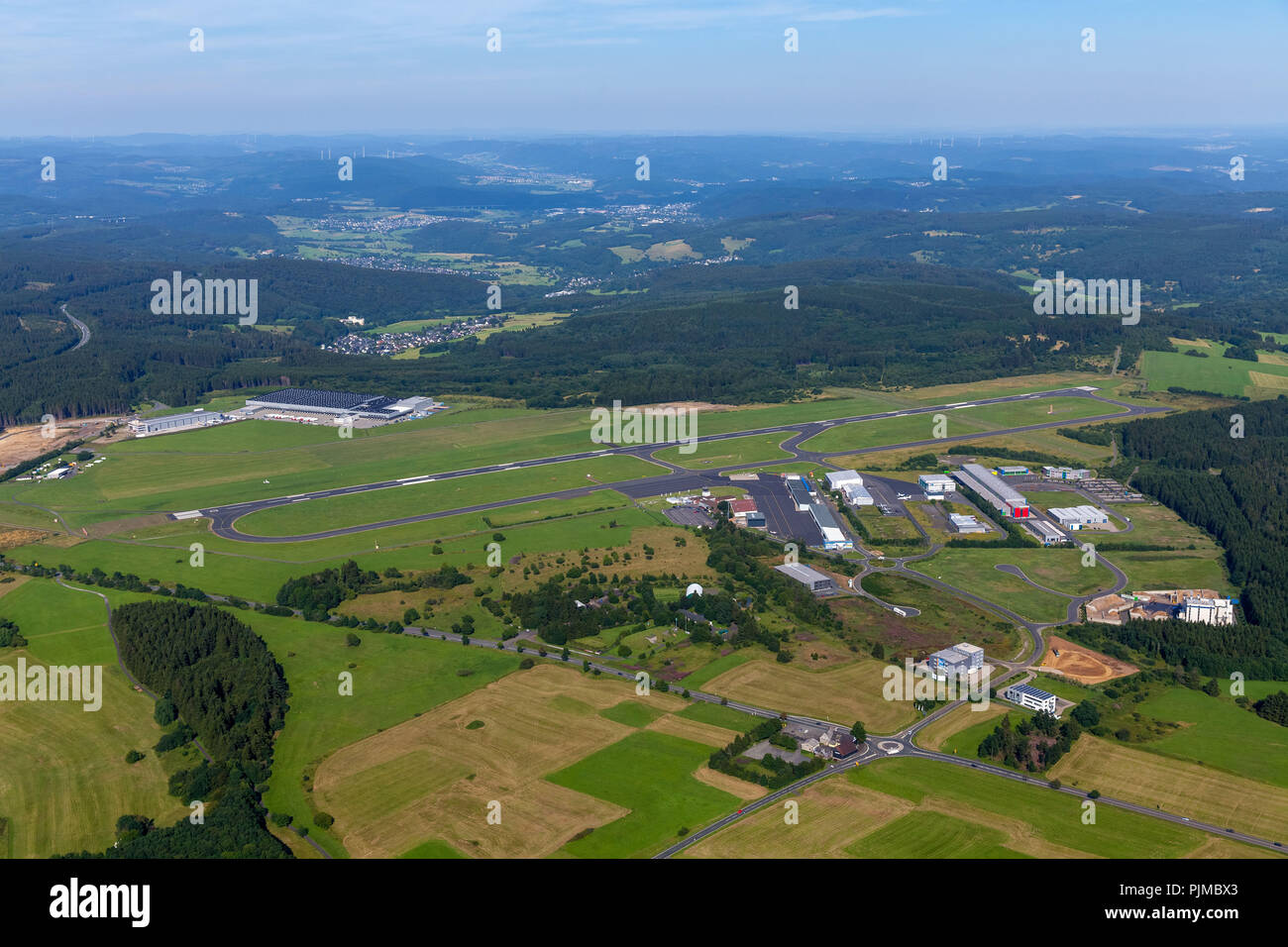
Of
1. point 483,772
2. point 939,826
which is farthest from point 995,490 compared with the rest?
point 483,772

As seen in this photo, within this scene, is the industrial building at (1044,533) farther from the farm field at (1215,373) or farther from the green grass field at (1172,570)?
the farm field at (1215,373)

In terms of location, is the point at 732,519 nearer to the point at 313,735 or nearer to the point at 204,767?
the point at 313,735

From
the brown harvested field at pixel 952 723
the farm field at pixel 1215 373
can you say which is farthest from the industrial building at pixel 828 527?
the farm field at pixel 1215 373

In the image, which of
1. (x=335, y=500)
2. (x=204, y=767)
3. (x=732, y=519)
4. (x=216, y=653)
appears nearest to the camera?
(x=204, y=767)

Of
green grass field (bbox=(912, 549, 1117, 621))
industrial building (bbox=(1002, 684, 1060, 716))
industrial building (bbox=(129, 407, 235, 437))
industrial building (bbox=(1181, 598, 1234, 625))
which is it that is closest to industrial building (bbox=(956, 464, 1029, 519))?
green grass field (bbox=(912, 549, 1117, 621))

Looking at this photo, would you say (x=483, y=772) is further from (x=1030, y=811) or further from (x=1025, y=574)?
(x=1025, y=574)
